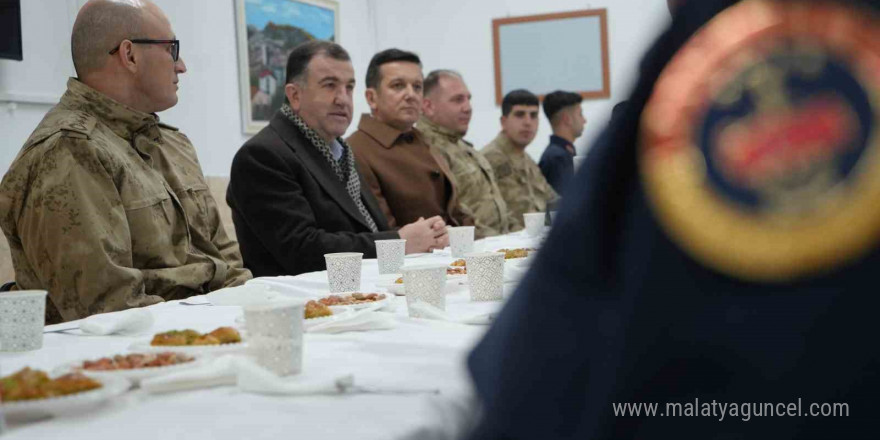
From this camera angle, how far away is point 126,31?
2.44 m

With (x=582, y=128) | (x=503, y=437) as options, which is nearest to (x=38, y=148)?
(x=503, y=437)

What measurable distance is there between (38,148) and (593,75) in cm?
600

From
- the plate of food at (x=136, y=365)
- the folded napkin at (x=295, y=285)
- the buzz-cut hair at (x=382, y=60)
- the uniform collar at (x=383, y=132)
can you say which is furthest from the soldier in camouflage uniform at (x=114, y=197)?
the buzz-cut hair at (x=382, y=60)

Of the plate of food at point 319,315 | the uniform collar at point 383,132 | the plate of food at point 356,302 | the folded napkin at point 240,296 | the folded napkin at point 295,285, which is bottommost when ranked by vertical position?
the folded napkin at point 295,285

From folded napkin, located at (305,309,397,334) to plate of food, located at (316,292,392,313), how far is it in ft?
0.41

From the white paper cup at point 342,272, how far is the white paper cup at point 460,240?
0.73 m

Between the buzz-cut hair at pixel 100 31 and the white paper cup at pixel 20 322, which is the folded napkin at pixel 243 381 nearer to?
the white paper cup at pixel 20 322

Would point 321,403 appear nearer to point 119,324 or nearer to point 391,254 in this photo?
point 119,324

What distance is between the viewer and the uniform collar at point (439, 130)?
203 inches

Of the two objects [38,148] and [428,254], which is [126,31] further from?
[428,254]

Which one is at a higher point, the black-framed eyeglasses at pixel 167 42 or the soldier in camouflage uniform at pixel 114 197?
the black-framed eyeglasses at pixel 167 42

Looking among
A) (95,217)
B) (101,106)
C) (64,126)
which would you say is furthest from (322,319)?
(101,106)

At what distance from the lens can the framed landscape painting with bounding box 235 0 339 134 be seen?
5613 mm

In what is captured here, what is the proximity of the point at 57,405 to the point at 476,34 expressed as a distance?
7178 mm
